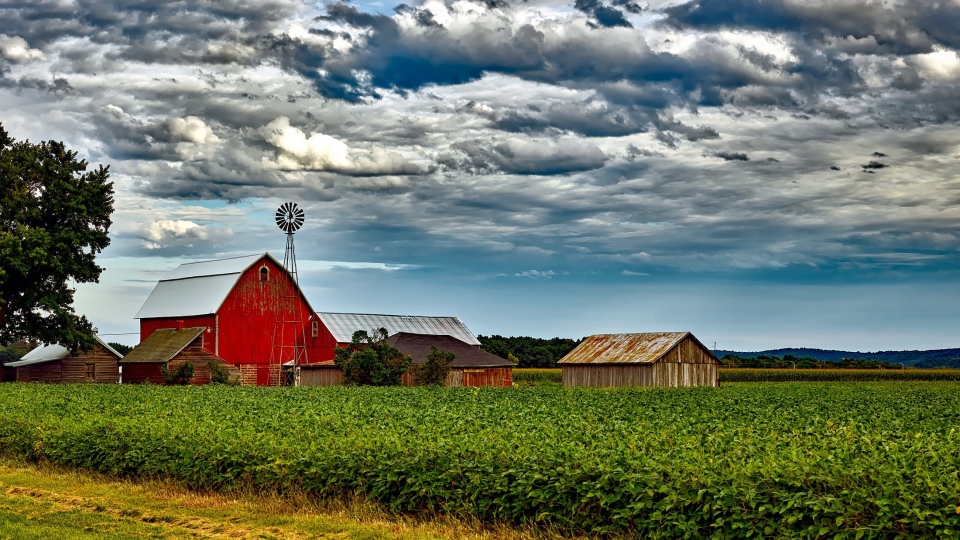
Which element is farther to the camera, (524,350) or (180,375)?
(524,350)

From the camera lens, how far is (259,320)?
71.5 m

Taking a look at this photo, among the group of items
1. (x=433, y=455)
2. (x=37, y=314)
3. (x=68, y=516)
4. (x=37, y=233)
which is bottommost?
(x=68, y=516)

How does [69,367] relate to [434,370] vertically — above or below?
above

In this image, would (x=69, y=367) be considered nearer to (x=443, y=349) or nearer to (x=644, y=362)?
(x=443, y=349)

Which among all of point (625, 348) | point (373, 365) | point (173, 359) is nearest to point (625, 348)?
point (625, 348)

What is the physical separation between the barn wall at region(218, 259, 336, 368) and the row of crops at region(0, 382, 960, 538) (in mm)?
45947

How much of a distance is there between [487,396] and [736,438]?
74.1ft

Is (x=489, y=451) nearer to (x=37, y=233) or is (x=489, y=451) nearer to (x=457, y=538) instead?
(x=457, y=538)

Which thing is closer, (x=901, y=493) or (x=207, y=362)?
(x=901, y=493)

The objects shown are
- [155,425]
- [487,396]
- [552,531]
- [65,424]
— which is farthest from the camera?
[487,396]

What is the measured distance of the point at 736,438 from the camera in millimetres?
14570

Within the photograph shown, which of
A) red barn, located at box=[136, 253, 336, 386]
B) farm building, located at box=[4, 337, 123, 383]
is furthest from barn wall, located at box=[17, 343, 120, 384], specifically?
red barn, located at box=[136, 253, 336, 386]

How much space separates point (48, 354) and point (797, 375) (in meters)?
66.0

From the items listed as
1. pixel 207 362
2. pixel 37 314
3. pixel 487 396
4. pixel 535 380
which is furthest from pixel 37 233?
pixel 535 380
